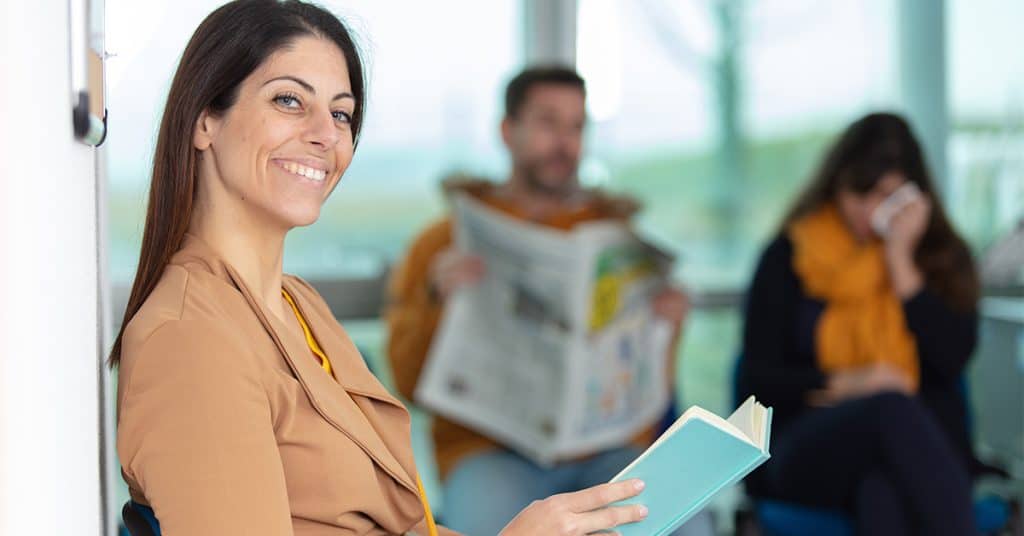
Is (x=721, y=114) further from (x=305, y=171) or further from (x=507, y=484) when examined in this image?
(x=305, y=171)

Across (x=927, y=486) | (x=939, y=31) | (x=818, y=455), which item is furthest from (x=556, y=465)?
(x=939, y=31)

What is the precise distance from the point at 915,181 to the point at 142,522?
6.61ft

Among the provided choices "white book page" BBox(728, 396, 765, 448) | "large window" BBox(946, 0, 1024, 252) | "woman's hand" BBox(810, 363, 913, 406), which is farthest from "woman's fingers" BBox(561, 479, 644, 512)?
"large window" BBox(946, 0, 1024, 252)

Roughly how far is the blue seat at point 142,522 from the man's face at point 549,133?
1.66 m

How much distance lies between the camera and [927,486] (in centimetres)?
213

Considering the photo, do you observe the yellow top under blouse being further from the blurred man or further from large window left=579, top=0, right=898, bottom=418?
large window left=579, top=0, right=898, bottom=418

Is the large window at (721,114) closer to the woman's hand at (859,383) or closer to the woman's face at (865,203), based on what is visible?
the woman's face at (865,203)

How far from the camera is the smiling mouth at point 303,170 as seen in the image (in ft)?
3.65

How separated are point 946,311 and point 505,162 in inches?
50.9

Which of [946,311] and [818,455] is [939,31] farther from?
[818,455]

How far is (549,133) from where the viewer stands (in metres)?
2.57

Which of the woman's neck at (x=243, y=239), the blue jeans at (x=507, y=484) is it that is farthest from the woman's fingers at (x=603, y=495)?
the blue jeans at (x=507, y=484)

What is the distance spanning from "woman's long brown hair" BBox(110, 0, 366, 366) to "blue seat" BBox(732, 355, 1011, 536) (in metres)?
1.61

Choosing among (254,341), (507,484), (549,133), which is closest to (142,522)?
(254,341)
